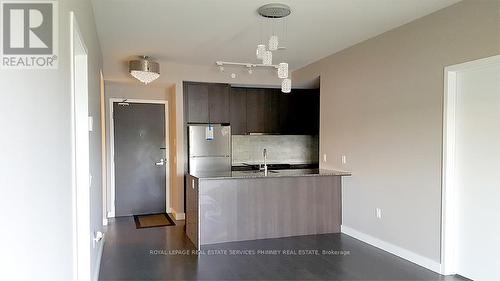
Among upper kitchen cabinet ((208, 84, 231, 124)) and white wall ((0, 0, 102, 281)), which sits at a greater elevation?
upper kitchen cabinet ((208, 84, 231, 124))

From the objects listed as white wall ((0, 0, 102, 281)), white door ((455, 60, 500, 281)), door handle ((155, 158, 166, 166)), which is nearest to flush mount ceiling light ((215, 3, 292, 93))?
white door ((455, 60, 500, 281))

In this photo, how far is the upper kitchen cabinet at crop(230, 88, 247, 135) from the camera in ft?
20.5

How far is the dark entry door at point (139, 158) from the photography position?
20.5ft

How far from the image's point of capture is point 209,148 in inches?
236

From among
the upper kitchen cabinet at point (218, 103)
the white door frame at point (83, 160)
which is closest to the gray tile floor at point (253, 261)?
the white door frame at point (83, 160)

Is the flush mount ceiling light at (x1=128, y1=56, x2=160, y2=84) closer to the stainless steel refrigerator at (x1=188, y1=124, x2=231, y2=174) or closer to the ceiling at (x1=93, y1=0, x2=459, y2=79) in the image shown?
the ceiling at (x1=93, y1=0, x2=459, y2=79)

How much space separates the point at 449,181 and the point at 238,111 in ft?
12.2

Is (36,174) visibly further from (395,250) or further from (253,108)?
(253,108)

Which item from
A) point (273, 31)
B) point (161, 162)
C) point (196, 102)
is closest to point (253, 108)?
point (196, 102)

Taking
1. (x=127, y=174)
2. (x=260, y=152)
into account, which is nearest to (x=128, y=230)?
(x=127, y=174)

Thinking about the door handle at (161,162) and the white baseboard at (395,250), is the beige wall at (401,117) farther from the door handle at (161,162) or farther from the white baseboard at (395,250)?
the door handle at (161,162)

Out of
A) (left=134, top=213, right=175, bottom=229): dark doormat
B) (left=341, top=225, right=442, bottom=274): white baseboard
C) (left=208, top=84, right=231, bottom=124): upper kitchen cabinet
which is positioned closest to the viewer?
(left=341, top=225, right=442, bottom=274): white baseboard

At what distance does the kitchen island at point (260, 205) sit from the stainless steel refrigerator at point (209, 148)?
3.70 ft

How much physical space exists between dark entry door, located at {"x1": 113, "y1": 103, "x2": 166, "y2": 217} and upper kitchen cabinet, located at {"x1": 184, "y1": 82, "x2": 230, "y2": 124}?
814mm
